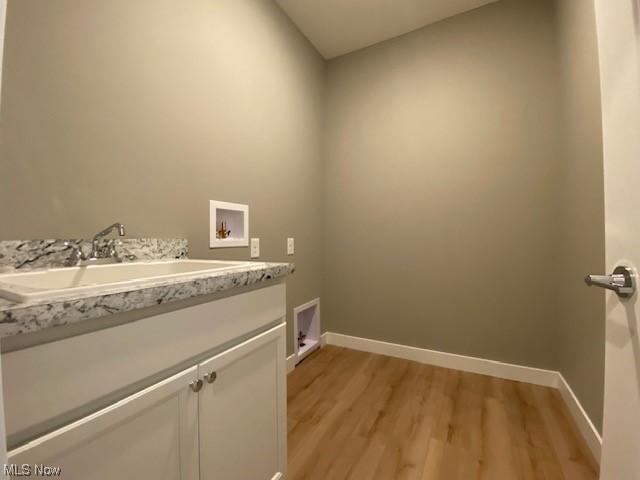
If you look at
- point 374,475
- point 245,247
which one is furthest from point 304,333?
point 374,475

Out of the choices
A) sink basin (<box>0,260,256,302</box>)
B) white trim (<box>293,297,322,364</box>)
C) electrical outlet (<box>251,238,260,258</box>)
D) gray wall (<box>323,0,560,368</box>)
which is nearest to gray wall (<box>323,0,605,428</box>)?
gray wall (<box>323,0,560,368</box>)

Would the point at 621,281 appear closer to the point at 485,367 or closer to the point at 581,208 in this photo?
the point at 581,208

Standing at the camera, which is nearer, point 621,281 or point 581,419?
point 621,281

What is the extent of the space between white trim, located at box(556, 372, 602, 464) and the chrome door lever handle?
120 cm

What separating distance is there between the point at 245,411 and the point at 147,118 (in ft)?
3.93

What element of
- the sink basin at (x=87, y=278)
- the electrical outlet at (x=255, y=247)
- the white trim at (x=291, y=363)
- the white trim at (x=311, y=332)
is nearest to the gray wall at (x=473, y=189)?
the white trim at (x=311, y=332)

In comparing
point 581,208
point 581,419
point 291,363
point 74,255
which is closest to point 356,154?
point 581,208

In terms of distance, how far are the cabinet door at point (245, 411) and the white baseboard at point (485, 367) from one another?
4.60ft

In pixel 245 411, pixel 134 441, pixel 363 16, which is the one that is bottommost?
pixel 245 411

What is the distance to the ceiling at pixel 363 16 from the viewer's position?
6.26 feet

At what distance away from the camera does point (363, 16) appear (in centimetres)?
201

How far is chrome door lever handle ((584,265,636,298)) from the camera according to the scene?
481mm

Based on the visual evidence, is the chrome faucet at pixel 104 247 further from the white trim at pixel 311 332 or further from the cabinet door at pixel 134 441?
the white trim at pixel 311 332

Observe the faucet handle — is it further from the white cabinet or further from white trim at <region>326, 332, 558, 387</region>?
white trim at <region>326, 332, 558, 387</region>
